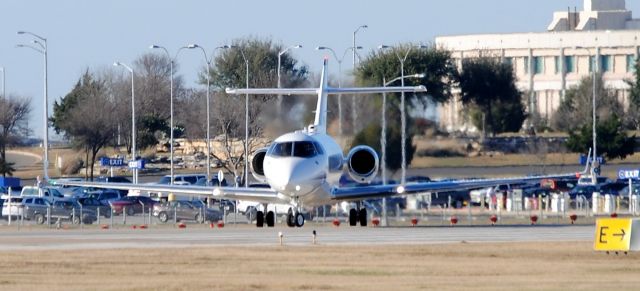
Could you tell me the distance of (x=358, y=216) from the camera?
53.2 m

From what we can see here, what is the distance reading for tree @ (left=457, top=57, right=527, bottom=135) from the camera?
107438mm

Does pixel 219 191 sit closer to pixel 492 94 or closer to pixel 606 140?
pixel 606 140

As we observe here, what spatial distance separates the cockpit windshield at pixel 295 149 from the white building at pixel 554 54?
73.4 metres

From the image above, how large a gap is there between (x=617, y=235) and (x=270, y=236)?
40.8 feet

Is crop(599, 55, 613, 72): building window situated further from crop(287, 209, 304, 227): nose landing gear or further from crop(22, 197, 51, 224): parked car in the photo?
crop(287, 209, 304, 227): nose landing gear

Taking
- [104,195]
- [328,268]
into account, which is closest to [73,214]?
[104,195]

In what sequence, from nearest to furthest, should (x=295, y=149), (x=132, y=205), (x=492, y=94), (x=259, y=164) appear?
(x=295, y=149)
(x=259, y=164)
(x=132, y=205)
(x=492, y=94)

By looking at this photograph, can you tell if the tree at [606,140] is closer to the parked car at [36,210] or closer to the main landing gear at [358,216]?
the parked car at [36,210]

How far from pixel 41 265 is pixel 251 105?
173 ft

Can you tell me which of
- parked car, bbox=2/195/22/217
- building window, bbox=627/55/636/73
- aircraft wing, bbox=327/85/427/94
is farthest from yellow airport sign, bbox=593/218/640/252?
building window, bbox=627/55/636/73

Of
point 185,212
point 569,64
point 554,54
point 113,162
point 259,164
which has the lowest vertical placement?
point 185,212

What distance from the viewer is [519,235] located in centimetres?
4384

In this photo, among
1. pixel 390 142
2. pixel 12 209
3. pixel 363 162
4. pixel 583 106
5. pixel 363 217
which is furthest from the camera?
pixel 583 106

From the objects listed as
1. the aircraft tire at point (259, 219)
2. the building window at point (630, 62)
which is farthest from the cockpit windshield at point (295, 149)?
the building window at point (630, 62)
